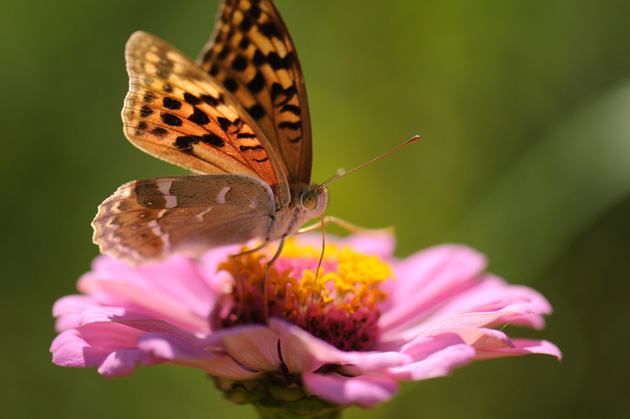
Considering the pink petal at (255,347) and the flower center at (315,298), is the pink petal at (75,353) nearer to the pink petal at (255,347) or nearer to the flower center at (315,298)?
the pink petal at (255,347)

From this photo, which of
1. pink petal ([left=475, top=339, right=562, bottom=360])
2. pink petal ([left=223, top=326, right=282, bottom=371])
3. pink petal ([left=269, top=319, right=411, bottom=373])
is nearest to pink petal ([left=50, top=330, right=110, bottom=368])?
pink petal ([left=223, top=326, right=282, bottom=371])

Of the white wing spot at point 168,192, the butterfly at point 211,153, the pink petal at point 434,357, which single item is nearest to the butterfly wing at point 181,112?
the butterfly at point 211,153

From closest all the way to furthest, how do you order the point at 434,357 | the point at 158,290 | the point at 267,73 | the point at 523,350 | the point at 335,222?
the point at 434,357 < the point at 523,350 < the point at 267,73 < the point at 158,290 < the point at 335,222

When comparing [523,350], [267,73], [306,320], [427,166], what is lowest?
[306,320]

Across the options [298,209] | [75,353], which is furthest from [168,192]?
[75,353]

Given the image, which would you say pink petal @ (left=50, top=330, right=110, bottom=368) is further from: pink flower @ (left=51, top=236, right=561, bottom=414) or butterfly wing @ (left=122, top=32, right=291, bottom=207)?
butterfly wing @ (left=122, top=32, right=291, bottom=207)

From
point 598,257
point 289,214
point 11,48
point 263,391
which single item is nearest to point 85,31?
point 11,48

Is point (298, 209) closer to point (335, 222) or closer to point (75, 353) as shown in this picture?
point (335, 222)
